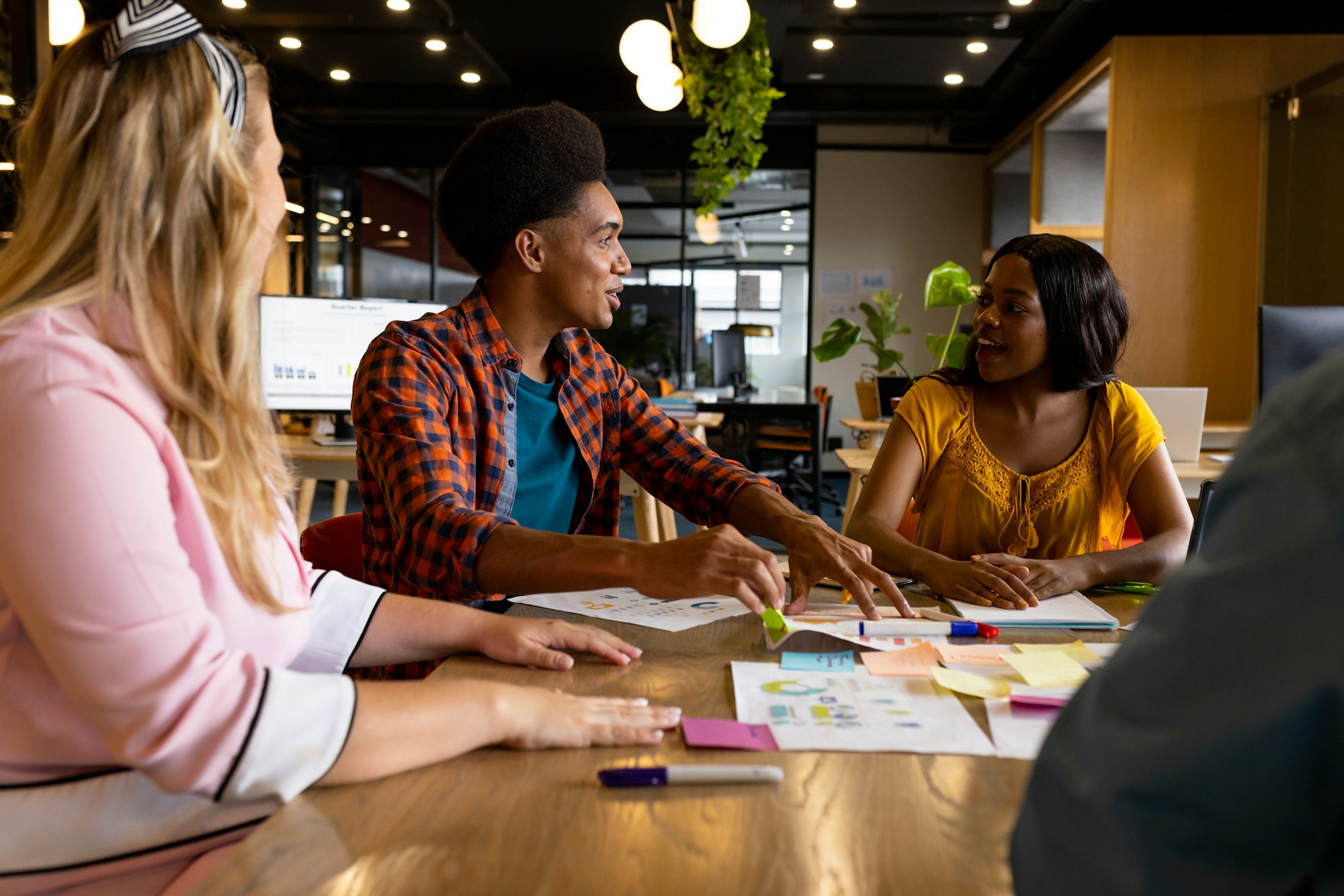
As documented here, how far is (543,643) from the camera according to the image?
3.78 ft

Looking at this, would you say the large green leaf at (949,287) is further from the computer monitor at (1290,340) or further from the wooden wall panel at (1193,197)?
the wooden wall panel at (1193,197)

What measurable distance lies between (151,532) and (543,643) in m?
0.49

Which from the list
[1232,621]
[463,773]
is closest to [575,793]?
[463,773]

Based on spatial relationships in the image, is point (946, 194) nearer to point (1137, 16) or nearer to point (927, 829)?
point (1137, 16)

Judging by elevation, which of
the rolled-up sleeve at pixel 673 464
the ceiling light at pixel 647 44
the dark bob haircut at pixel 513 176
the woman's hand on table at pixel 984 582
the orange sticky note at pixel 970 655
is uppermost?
the ceiling light at pixel 647 44

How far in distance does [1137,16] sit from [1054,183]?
1405 mm

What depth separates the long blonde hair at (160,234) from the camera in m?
0.84

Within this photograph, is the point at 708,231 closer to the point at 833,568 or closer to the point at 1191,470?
the point at 1191,470

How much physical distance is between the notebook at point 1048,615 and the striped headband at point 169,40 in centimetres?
106

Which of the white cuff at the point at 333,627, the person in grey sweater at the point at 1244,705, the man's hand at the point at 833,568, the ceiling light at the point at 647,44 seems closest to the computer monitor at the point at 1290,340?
the man's hand at the point at 833,568

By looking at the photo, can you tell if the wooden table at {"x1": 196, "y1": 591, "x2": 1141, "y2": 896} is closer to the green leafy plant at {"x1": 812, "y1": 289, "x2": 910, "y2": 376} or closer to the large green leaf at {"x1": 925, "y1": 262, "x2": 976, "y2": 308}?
the large green leaf at {"x1": 925, "y1": 262, "x2": 976, "y2": 308}

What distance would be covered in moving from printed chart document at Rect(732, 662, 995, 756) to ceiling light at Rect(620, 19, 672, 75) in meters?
4.57

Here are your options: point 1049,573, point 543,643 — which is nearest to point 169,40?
point 543,643

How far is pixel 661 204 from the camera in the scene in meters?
9.78
